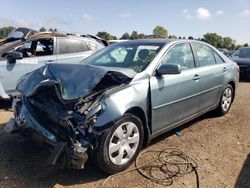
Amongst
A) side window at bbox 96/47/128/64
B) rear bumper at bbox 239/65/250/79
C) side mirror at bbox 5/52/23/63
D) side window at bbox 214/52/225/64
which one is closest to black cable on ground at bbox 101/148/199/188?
side window at bbox 96/47/128/64

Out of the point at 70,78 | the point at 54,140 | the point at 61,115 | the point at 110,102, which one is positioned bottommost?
the point at 54,140

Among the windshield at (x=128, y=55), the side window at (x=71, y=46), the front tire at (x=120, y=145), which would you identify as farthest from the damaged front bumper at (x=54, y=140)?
the side window at (x=71, y=46)

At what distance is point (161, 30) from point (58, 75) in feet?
205

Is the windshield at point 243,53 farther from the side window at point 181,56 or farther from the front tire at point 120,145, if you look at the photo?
the front tire at point 120,145

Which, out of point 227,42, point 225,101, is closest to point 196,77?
point 225,101

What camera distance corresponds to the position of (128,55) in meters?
4.86

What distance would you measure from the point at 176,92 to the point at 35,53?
4235mm

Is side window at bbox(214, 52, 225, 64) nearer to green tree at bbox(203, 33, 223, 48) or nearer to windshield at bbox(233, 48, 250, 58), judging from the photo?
windshield at bbox(233, 48, 250, 58)

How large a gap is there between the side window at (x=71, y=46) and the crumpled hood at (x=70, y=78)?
3.67 m

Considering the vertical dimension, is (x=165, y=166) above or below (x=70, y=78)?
below

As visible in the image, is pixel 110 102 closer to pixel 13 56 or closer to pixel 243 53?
pixel 13 56

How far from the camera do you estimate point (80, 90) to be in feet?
11.6

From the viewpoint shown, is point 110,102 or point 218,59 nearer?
point 110,102

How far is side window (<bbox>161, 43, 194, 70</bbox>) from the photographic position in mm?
4660
